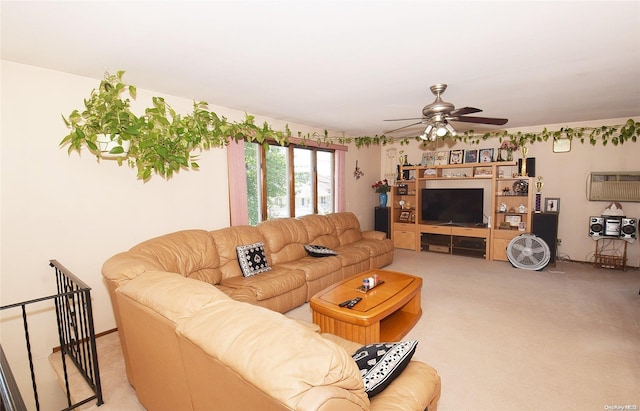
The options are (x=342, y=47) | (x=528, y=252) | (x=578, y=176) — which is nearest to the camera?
(x=342, y=47)

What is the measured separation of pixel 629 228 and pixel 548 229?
3.31ft

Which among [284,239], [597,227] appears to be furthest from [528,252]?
[284,239]

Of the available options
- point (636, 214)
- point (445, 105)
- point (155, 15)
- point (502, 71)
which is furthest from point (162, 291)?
point (636, 214)

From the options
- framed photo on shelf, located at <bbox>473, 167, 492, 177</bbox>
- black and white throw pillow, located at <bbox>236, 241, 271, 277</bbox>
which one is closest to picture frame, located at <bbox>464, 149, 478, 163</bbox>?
framed photo on shelf, located at <bbox>473, 167, 492, 177</bbox>

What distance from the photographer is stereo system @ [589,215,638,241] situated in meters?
4.53

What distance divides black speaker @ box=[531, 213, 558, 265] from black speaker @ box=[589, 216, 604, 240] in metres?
0.53

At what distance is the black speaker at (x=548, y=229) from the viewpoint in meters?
4.80

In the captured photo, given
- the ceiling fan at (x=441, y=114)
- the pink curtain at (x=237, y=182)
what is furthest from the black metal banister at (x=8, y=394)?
the ceiling fan at (x=441, y=114)

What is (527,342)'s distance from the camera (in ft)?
8.95

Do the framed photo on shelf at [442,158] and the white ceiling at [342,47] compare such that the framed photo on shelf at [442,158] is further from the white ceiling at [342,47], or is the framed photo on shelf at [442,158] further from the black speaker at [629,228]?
the black speaker at [629,228]

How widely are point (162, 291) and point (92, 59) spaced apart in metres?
2.07

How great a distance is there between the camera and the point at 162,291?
56.8 inches

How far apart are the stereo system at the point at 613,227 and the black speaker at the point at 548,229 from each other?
1.79ft

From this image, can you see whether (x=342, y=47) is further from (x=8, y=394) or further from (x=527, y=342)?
(x=527, y=342)
